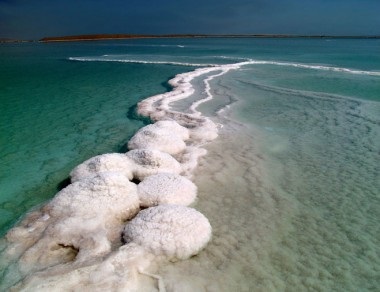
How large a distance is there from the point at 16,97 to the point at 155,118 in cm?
829

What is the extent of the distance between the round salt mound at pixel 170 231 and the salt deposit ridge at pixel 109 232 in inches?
0.5

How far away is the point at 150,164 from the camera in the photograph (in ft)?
22.7

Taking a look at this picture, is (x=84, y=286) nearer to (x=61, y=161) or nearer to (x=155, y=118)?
(x=61, y=161)

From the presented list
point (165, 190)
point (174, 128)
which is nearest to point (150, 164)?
point (165, 190)

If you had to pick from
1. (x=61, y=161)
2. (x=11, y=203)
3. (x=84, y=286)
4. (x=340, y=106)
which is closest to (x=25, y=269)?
(x=84, y=286)

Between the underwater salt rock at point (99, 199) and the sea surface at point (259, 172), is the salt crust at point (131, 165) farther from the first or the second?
the underwater salt rock at point (99, 199)

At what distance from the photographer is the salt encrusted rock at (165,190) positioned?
5.87 meters

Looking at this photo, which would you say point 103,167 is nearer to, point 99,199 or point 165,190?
point 99,199

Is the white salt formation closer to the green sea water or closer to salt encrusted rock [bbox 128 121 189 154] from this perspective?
the green sea water

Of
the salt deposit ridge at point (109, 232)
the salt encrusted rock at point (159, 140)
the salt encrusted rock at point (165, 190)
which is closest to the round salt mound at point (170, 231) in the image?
the salt deposit ridge at point (109, 232)

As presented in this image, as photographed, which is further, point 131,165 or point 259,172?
point 259,172

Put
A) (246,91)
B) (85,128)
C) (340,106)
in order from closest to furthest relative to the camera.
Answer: (85,128), (340,106), (246,91)

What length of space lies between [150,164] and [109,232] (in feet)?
6.66

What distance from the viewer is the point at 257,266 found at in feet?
15.2
